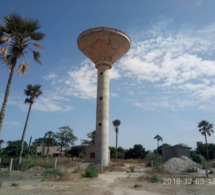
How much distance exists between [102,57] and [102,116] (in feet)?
27.1

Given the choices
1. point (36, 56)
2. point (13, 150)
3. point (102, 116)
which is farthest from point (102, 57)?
point (13, 150)

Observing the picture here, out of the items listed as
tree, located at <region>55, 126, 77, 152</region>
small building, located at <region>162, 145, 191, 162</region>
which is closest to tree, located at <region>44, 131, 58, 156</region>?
tree, located at <region>55, 126, 77, 152</region>

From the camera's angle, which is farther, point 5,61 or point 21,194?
point 5,61

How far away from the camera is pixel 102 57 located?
31734mm

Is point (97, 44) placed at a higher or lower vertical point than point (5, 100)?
higher

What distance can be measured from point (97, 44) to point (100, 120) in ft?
33.3

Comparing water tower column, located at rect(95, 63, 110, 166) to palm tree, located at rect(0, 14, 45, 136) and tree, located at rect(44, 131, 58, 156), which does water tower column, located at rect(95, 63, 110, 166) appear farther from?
tree, located at rect(44, 131, 58, 156)

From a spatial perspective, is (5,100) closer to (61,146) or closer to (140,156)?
(140,156)

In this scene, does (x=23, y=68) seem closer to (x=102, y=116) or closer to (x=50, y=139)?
(x=102, y=116)

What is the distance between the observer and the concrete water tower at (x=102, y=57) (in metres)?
29.6

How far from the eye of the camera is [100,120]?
30016 millimetres

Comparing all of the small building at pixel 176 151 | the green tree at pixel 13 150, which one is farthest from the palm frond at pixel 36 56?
the green tree at pixel 13 150

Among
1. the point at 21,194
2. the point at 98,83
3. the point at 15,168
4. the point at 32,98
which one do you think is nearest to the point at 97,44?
the point at 98,83

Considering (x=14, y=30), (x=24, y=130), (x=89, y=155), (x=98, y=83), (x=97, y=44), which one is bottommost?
(x=89, y=155)
